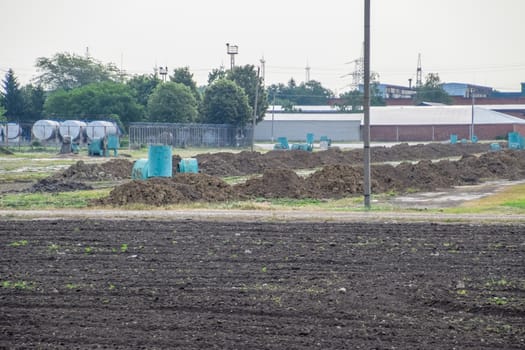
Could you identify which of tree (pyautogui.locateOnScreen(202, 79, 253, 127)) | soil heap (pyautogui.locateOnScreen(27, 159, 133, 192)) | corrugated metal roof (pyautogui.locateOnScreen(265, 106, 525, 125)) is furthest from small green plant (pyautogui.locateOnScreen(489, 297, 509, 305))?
corrugated metal roof (pyautogui.locateOnScreen(265, 106, 525, 125))

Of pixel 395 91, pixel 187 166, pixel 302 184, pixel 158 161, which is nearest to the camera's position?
pixel 158 161

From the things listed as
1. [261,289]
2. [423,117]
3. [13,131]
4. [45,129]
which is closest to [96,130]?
[45,129]

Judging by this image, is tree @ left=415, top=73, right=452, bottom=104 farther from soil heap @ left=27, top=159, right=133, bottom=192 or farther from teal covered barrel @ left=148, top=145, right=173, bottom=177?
teal covered barrel @ left=148, top=145, right=173, bottom=177

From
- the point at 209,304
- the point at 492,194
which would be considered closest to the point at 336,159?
the point at 492,194

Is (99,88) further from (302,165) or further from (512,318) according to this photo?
(512,318)

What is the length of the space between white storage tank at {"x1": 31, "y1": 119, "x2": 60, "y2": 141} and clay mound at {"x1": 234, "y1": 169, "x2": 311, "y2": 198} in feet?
161

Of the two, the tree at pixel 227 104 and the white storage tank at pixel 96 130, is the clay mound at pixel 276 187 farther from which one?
the tree at pixel 227 104

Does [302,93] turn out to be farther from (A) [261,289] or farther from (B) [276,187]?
(A) [261,289]

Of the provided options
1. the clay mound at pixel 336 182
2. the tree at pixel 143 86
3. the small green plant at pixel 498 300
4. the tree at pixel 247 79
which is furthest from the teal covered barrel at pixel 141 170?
the tree at pixel 143 86

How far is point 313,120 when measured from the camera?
370 feet

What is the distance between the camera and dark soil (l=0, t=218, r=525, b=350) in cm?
915

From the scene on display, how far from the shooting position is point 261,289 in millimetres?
11742

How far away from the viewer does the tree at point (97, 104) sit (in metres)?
89.9

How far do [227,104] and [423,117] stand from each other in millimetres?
35671
